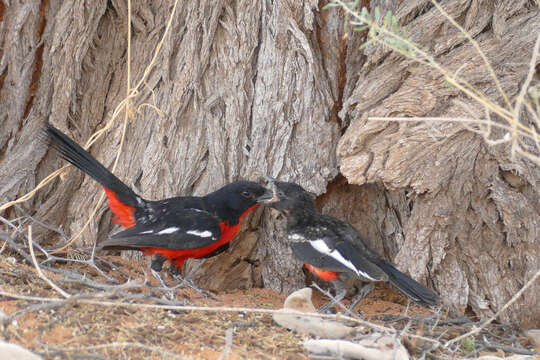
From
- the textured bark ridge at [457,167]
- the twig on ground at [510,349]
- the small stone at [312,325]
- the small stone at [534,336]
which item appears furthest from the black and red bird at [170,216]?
the small stone at [534,336]

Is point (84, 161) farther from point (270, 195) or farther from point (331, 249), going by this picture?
point (331, 249)

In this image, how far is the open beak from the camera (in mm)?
4762

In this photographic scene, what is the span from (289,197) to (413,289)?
127 cm

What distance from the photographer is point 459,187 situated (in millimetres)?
4441

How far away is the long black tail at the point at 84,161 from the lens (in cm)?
446

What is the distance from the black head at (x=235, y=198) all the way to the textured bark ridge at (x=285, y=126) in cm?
26

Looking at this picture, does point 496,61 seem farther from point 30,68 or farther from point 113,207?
point 30,68

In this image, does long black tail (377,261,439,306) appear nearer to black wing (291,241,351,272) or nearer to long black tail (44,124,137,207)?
black wing (291,241,351,272)

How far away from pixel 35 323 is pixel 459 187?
3.28 metres

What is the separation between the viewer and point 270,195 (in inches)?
190

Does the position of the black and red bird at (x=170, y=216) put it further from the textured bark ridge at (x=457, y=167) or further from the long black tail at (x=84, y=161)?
the textured bark ridge at (x=457, y=167)

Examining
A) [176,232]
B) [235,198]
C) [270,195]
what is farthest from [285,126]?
[176,232]

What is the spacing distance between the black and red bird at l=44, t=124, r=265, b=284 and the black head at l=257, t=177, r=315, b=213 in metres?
0.18

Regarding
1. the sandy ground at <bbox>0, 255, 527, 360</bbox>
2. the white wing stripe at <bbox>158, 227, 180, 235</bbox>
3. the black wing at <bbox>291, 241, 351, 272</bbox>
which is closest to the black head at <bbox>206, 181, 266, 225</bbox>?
the white wing stripe at <bbox>158, 227, 180, 235</bbox>
